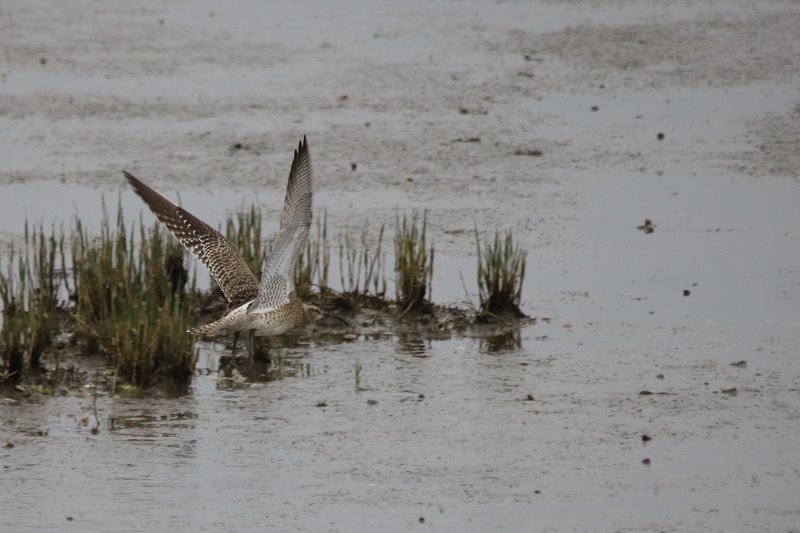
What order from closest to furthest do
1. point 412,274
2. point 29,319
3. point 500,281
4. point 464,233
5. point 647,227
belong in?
point 29,319 → point 412,274 → point 500,281 → point 464,233 → point 647,227

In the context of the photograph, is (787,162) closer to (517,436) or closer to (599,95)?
(599,95)

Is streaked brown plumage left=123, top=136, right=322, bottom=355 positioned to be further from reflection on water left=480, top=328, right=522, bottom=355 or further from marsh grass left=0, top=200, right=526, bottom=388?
reflection on water left=480, top=328, right=522, bottom=355

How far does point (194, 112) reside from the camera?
17609 mm

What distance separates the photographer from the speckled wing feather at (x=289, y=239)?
424 inches

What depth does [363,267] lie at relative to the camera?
43.5ft

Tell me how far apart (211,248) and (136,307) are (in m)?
1.26

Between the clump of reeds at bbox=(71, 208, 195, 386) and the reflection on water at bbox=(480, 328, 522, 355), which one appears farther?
the reflection on water at bbox=(480, 328, 522, 355)

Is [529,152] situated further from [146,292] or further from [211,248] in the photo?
[146,292]

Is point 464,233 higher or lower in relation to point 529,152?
lower

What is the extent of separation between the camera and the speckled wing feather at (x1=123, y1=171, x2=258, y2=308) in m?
11.5

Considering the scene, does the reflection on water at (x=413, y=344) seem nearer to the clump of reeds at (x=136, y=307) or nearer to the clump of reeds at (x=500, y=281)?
the clump of reeds at (x=500, y=281)

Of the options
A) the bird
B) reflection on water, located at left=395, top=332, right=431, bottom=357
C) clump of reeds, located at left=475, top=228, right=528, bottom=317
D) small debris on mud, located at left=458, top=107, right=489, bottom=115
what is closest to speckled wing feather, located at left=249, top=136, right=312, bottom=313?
the bird

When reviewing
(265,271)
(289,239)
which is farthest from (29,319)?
(289,239)

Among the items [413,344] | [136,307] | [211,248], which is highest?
[211,248]
